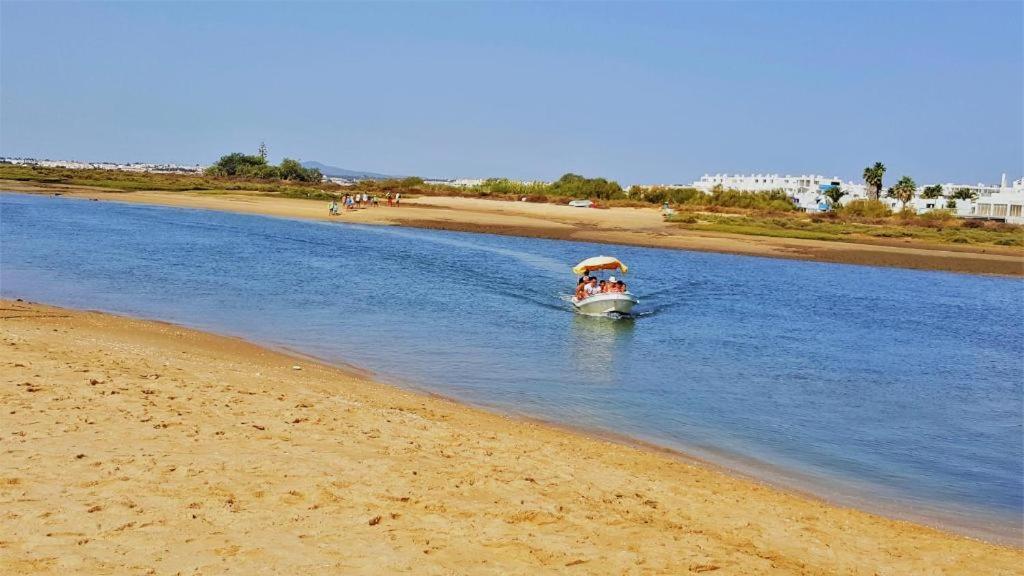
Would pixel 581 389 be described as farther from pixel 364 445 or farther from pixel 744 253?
pixel 744 253

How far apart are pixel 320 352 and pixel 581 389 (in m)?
5.73

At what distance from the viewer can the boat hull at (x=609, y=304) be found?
97.9 ft

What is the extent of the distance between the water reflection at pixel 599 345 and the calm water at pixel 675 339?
11cm

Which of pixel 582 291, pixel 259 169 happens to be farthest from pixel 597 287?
pixel 259 169

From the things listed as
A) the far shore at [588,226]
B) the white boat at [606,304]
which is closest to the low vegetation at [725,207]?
the far shore at [588,226]

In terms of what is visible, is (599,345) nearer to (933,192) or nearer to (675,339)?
(675,339)

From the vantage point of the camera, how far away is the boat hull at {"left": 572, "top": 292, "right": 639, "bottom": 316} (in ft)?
97.9

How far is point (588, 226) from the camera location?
72.4m

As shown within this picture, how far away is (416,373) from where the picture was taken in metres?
18.6

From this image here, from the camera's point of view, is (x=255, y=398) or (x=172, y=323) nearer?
(x=255, y=398)

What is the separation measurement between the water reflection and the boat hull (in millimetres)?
242

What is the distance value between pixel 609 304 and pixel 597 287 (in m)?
1.51

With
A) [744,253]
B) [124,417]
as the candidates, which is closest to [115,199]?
[744,253]

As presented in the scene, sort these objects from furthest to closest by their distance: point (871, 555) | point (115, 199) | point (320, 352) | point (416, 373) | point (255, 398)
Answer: point (115, 199)
point (320, 352)
point (416, 373)
point (255, 398)
point (871, 555)
